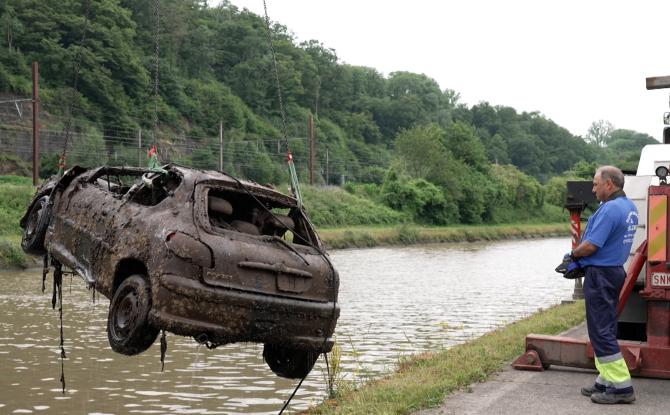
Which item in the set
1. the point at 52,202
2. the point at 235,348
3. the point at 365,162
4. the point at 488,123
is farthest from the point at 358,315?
the point at 488,123

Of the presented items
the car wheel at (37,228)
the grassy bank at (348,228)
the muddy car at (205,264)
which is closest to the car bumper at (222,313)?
the muddy car at (205,264)

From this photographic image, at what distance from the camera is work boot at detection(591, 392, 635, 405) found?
7.73 meters

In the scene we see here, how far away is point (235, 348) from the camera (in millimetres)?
15211

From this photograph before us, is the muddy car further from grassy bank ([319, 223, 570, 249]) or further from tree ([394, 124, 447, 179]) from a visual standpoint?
tree ([394, 124, 447, 179])

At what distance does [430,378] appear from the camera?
9.00 m

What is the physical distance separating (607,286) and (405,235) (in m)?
54.5

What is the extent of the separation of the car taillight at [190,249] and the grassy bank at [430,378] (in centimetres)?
179

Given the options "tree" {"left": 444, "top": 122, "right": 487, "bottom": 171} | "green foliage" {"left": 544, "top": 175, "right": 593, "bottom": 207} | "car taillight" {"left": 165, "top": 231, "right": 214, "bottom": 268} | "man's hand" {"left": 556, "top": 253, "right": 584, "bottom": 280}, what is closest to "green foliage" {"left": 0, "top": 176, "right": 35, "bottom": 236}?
"car taillight" {"left": 165, "top": 231, "right": 214, "bottom": 268}

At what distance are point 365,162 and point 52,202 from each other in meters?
121

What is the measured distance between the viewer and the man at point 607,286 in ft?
25.5

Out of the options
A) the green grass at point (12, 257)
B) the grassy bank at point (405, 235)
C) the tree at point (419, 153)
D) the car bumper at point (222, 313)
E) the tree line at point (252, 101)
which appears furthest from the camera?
the tree at point (419, 153)

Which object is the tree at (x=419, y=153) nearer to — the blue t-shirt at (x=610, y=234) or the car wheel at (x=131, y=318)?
the blue t-shirt at (x=610, y=234)

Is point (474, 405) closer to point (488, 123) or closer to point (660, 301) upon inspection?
A: point (660, 301)

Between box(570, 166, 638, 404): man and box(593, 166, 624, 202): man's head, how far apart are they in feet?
0.30
